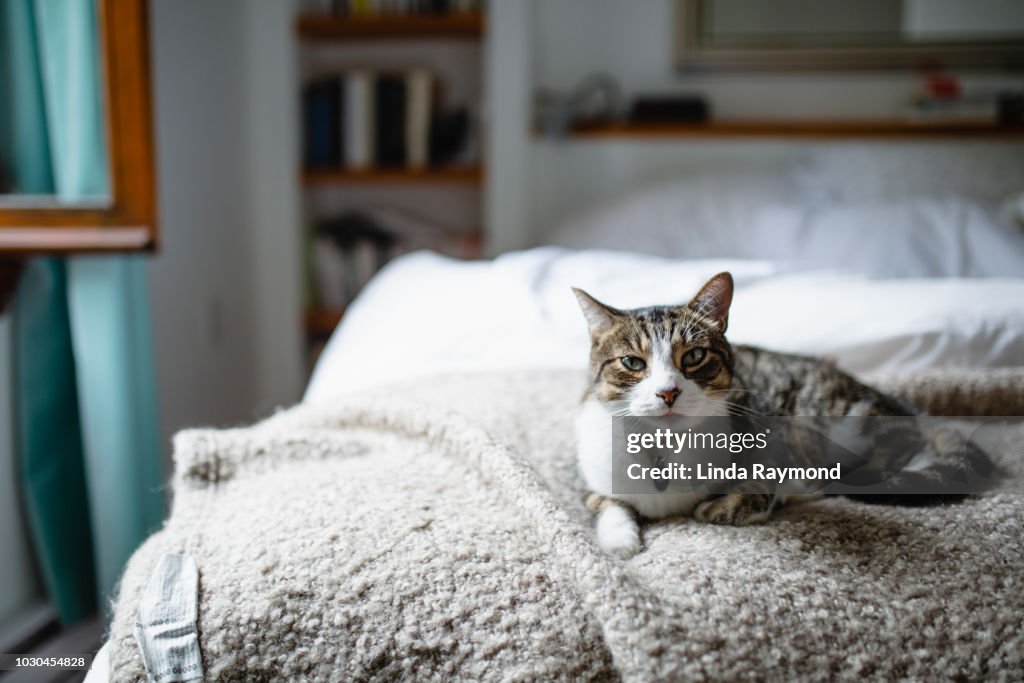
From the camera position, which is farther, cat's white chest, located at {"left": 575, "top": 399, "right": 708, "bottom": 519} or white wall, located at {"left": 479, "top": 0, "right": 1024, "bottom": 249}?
white wall, located at {"left": 479, "top": 0, "right": 1024, "bottom": 249}

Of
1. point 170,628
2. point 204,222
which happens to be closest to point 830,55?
point 204,222

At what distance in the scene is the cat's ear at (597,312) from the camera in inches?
25.3

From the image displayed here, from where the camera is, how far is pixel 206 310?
214 centimetres

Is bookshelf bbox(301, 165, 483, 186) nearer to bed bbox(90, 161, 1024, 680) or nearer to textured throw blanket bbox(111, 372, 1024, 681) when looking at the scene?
bed bbox(90, 161, 1024, 680)

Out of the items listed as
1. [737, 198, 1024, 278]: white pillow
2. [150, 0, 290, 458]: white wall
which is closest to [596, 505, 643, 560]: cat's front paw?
[737, 198, 1024, 278]: white pillow

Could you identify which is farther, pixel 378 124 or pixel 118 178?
pixel 378 124

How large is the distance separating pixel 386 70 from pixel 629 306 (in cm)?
181

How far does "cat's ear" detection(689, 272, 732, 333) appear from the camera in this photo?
61cm

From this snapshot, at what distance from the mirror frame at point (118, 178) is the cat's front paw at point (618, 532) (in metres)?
0.99

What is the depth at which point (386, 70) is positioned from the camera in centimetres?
253

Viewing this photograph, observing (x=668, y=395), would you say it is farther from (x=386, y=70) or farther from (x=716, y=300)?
(x=386, y=70)

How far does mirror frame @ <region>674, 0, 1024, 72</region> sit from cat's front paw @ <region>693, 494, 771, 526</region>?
6.49ft

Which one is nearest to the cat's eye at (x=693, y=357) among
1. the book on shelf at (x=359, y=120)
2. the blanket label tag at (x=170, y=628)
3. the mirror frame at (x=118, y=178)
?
the blanket label tag at (x=170, y=628)

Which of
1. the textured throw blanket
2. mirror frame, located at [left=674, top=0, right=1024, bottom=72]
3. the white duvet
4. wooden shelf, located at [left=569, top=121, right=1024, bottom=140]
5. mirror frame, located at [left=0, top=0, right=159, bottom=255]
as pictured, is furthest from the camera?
mirror frame, located at [left=674, top=0, right=1024, bottom=72]
